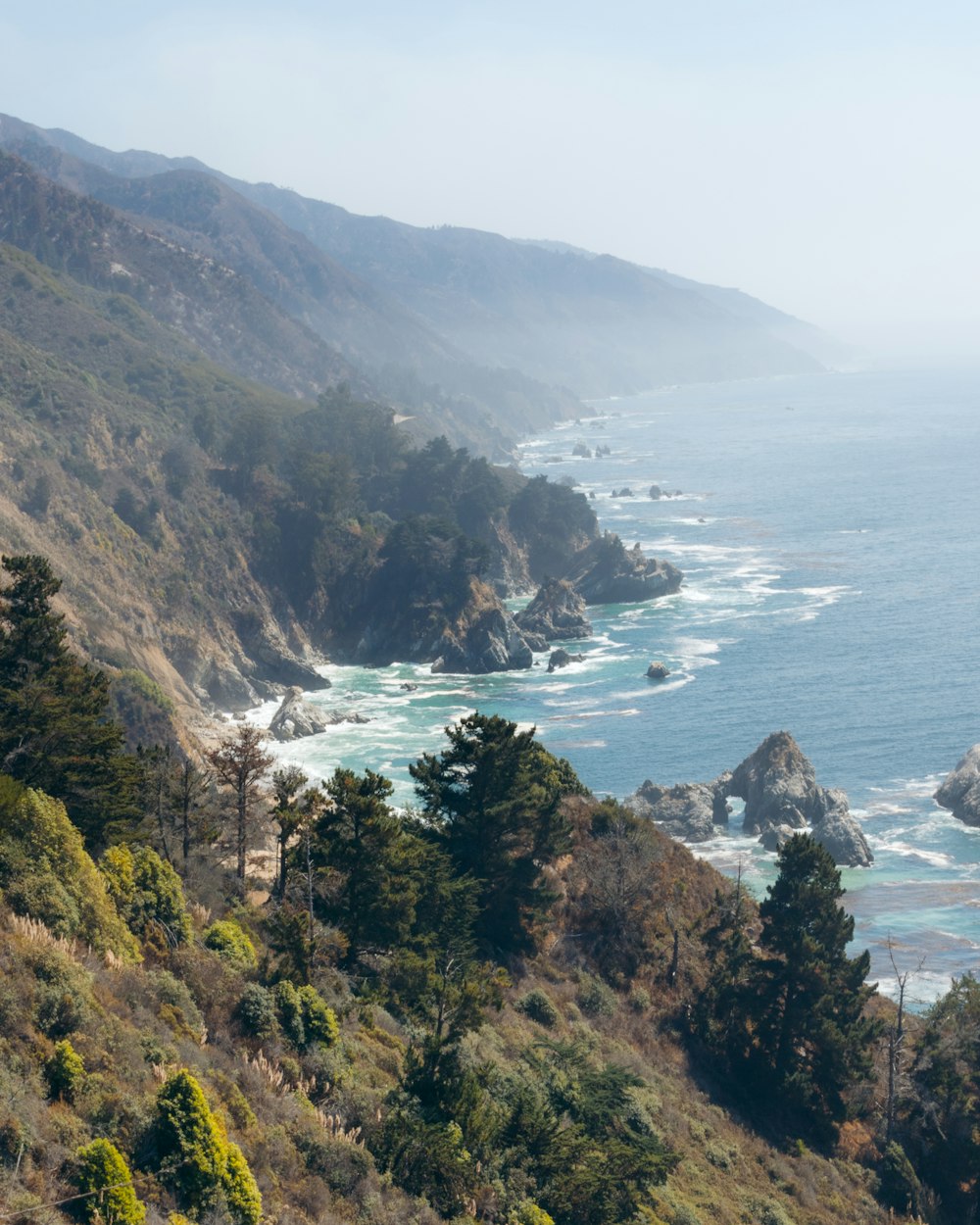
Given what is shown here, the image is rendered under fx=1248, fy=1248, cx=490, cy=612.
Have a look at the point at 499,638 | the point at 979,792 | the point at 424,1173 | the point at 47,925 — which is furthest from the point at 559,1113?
the point at 499,638

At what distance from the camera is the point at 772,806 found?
78938 millimetres

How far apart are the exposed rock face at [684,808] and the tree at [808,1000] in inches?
1204

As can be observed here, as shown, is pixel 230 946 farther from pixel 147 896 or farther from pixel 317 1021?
pixel 317 1021

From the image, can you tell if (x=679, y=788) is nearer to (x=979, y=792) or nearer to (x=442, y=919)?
(x=979, y=792)

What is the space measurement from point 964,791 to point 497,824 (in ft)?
147

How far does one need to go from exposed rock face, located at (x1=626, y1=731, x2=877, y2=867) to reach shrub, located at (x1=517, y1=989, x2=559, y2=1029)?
1397 inches

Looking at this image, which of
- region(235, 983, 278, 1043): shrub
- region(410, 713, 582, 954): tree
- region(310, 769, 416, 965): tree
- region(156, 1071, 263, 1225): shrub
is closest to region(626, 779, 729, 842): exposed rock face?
region(410, 713, 582, 954): tree

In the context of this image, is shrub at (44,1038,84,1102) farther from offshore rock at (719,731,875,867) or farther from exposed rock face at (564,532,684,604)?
exposed rock face at (564,532,684,604)

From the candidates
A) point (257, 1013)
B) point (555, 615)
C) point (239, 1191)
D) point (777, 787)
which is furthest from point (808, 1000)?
point (555, 615)

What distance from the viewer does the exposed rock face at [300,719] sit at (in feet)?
315

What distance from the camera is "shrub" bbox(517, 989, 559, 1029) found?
4256 centimetres

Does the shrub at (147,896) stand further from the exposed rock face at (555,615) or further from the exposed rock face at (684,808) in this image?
the exposed rock face at (555,615)

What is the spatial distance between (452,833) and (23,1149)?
27.9 meters

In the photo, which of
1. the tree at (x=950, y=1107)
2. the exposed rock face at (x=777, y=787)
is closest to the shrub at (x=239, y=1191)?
the tree at (x=950, y=1107)
